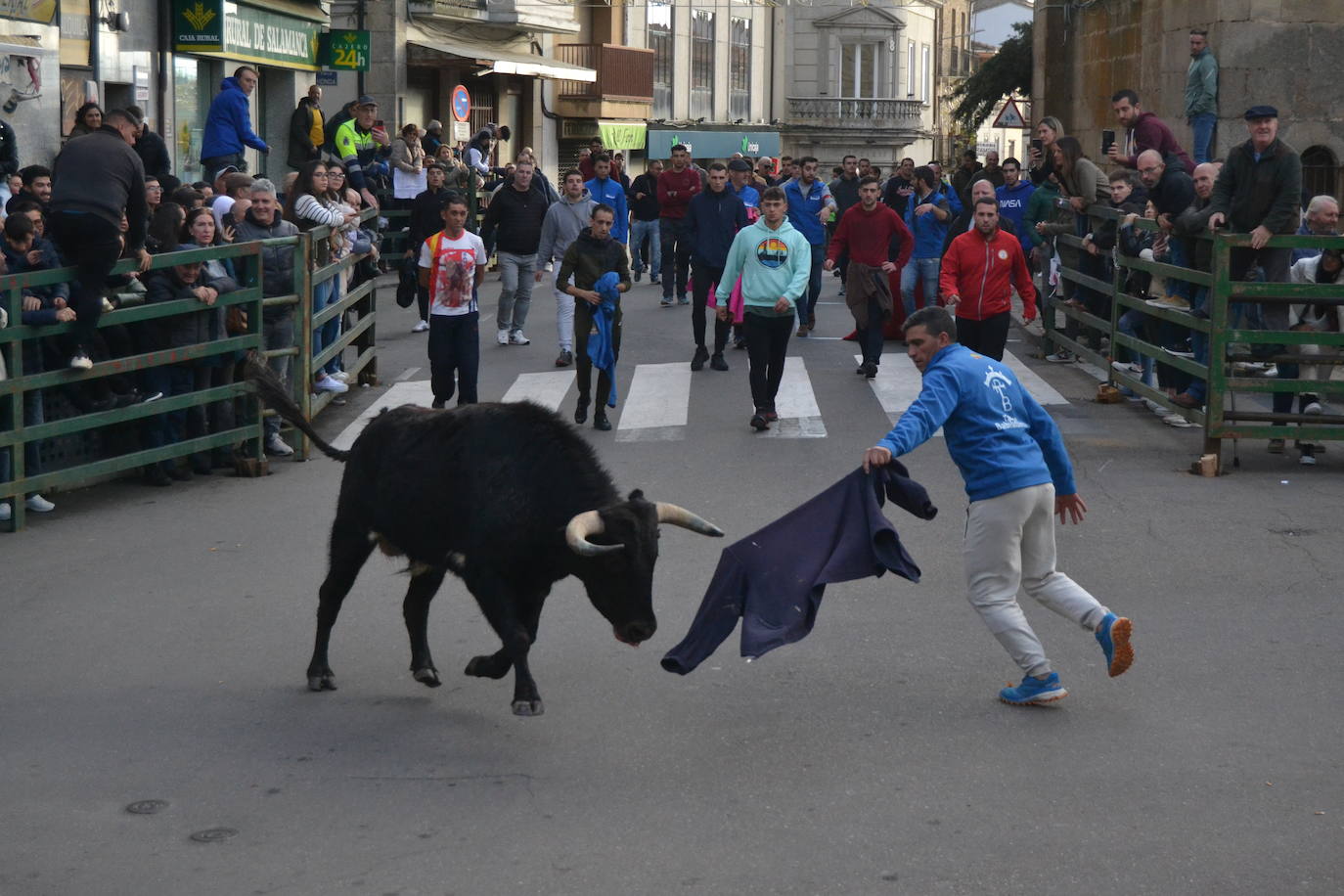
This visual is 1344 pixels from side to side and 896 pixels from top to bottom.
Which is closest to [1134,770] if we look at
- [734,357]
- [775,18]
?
[734,357]

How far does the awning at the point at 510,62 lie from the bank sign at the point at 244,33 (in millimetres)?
6025

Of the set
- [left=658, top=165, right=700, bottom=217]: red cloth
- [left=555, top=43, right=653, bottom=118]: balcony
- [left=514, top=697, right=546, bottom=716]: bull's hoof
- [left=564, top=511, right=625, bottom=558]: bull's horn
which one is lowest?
[left=514, top=697, right=546, bottom=716]: bull's hoof

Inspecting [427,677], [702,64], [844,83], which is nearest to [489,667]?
[427,677]

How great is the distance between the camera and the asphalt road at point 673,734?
539 cm

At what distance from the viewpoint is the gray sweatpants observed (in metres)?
6.99

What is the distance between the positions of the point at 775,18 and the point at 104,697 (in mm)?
60375

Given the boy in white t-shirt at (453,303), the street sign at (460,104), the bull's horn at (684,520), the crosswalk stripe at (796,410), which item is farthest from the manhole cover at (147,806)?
the street sign at (460,104)

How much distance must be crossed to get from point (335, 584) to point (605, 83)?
4085 cm

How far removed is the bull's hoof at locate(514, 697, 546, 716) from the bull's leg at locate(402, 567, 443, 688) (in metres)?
0.79

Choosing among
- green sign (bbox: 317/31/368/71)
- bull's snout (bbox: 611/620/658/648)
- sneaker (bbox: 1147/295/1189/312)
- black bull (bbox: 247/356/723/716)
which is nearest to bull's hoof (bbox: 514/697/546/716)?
black bull (bbox: 247/356/723/716)

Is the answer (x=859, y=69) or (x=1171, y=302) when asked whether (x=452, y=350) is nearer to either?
(x=1171, y=302)

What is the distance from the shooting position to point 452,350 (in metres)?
12.8

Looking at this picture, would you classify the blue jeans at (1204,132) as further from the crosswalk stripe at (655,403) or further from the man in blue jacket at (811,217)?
the crosswalk stripe at (655,403)

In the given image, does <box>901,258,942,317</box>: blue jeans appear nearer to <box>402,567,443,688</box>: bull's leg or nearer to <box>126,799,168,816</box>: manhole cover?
<box>402,567,443,688</box>: bull's leg
